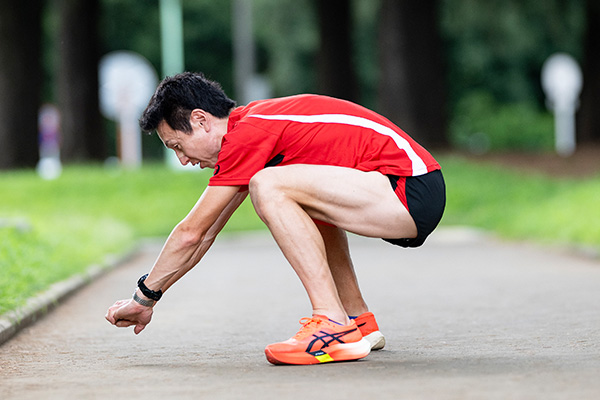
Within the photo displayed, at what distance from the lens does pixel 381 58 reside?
86.7ft

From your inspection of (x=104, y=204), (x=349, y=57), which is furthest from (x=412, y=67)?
(x=104, y=204)

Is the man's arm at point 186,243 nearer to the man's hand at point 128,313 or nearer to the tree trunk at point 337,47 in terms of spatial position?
the man's hand at point 128,313

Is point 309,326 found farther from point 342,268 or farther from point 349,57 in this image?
point 349,57

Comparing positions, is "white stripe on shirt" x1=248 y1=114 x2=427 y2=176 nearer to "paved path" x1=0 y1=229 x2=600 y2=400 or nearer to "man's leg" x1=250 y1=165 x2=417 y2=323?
"man's leg" x1=250 y1=165 x2=417 y2=323

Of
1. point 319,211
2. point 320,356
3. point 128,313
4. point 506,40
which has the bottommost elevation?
point 506,40

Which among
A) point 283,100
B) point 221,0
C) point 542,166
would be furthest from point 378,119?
point 221,0

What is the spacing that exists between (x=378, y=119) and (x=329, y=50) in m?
27.2

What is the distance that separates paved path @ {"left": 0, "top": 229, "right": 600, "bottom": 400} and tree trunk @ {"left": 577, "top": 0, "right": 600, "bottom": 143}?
17708 mm

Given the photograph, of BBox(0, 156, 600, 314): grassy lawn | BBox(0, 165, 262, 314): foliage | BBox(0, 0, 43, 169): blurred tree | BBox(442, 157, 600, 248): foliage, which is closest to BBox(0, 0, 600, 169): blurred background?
BBox(0, 0, 43, 169): blurred tree

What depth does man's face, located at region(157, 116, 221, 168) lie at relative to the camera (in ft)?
18.9

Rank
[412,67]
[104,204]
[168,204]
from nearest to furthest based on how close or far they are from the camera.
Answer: [168,204] < [104,204] < [412,67]

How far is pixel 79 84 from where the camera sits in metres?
29.4

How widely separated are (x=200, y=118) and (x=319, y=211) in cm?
72

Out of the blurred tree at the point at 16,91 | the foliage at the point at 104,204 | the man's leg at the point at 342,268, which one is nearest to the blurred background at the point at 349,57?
the blurred tree at the point at 16,91
